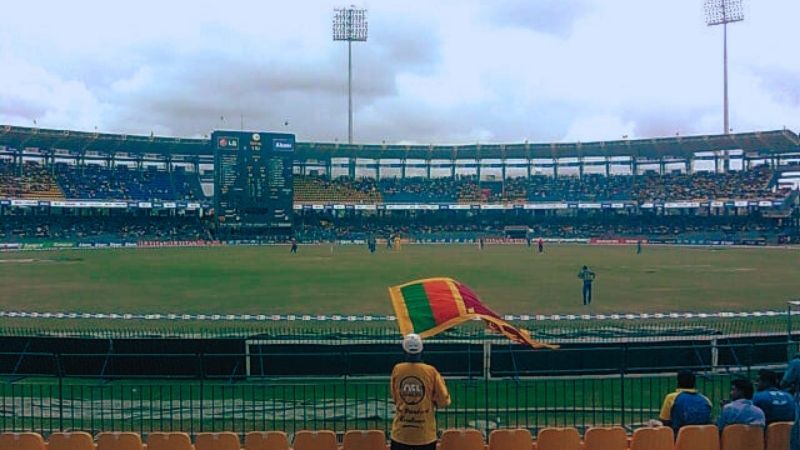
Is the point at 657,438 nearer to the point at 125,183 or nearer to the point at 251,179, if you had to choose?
the point at 251,179

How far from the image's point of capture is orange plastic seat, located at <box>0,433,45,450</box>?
288 inches

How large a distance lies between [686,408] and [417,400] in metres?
3.08

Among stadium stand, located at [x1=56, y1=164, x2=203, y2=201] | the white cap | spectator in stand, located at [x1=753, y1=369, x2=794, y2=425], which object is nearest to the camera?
the white cap

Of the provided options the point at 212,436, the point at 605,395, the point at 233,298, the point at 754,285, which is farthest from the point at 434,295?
the point at 754,285

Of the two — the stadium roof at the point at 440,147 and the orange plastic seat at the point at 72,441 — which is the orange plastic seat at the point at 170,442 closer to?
the orange plastic seat at the point at 72,441

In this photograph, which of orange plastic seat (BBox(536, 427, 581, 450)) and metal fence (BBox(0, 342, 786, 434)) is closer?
orange plastic seat (BBox(536, 427, 581, 450))

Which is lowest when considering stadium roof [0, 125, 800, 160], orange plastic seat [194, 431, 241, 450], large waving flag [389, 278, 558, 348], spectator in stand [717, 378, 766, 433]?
orange plastic seat [194, 431, 241, 450]

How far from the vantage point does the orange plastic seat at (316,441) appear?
23.9ft

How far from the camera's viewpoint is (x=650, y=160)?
10238cm

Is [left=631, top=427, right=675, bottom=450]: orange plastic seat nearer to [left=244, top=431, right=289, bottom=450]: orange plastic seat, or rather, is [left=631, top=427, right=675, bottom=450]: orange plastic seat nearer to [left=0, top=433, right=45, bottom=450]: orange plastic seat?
[left=244, top=431, right=289, bottom=450]: orange plastic seat

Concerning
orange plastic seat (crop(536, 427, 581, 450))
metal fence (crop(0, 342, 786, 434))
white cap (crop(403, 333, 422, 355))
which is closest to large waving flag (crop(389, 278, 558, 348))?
metal fence (crop(0, 342, 786, 434))

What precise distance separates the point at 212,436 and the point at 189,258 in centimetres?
4980

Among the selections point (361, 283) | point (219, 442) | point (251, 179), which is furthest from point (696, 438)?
point (251, 179)

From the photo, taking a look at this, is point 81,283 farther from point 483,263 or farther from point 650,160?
point 650,160
